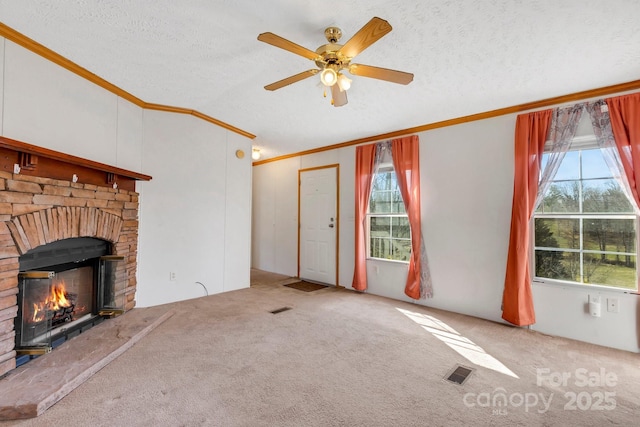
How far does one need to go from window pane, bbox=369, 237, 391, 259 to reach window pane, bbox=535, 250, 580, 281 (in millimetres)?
1837

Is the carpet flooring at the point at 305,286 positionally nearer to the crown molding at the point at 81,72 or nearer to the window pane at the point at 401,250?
the window pane at the point at 401,250

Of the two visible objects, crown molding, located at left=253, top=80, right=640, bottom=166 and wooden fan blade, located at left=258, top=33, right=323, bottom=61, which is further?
crown molding, located at left=253, top=80, right=640, bottom=166

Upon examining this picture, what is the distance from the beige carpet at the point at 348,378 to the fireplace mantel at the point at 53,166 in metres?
1.62

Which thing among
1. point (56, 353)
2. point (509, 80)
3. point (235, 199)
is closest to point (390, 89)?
point (509, 80)

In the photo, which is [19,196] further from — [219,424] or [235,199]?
[235,199]

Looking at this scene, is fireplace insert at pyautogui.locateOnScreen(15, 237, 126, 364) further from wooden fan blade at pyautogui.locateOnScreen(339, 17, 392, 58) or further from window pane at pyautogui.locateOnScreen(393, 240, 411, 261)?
window pane at pyautogui.locateOnScreen(393, 240, 411, 261)

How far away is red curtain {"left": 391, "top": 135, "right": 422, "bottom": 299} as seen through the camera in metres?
3.91

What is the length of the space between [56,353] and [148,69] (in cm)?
255

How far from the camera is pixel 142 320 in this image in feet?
9.64

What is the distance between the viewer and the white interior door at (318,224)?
16.5 feet

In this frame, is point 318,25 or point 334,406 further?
point 318,25

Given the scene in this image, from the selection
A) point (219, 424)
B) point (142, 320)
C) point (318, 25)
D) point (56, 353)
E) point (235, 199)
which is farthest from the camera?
point (235, 199)

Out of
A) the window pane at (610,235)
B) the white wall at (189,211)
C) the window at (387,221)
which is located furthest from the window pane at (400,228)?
the white wall at (189,211)

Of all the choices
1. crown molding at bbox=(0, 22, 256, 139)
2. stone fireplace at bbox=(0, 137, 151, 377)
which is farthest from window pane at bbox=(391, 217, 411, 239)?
stone fireplace at bbox=(0, 137, 151, 377)
